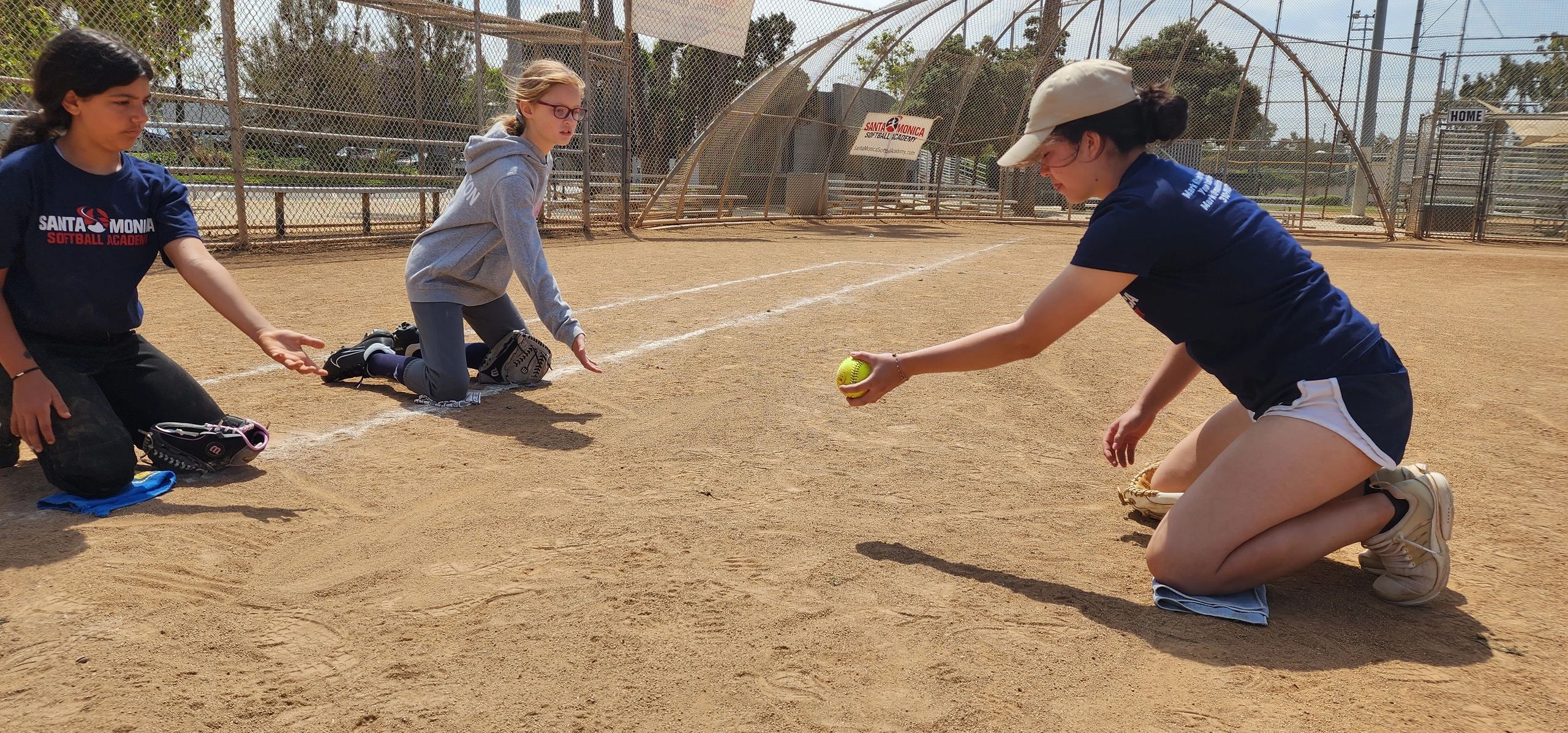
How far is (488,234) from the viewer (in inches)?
192

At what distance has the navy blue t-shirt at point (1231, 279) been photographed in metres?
2.77

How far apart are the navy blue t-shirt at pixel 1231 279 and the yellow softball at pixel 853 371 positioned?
759mm

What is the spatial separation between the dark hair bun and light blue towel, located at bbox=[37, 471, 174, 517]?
3242 mm

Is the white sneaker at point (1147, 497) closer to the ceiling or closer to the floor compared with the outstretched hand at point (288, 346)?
closer to the floor

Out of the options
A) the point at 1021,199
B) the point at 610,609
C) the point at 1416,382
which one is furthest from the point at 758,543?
the point at 1021,199

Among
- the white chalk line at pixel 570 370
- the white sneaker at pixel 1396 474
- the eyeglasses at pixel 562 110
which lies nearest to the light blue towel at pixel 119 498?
the white chalk line at pixel 570 370

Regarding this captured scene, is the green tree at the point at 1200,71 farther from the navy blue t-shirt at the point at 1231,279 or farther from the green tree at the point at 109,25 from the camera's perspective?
the navy blue t-shirt at the point at 1231,279

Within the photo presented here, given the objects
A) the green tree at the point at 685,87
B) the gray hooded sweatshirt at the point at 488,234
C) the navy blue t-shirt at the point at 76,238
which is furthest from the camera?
the green tree at the point at 685,87

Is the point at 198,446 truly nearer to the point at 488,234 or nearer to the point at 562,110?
the point at 488,234

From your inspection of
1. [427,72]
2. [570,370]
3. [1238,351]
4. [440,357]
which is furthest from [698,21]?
[1238,351]

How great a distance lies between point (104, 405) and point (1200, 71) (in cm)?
2255

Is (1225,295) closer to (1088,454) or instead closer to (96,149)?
(1088,454)

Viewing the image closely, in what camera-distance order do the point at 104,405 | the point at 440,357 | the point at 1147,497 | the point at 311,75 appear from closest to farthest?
the point at 104,405 → the point at 1147,497 → the point at 440,357 → the point at 311,75

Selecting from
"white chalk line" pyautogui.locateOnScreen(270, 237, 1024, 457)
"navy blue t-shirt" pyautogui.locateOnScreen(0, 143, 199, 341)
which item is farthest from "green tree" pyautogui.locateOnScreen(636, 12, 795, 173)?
"navy blue t-shirt" pyautogui.locateOnScreen(0, 143, 199, 341)
